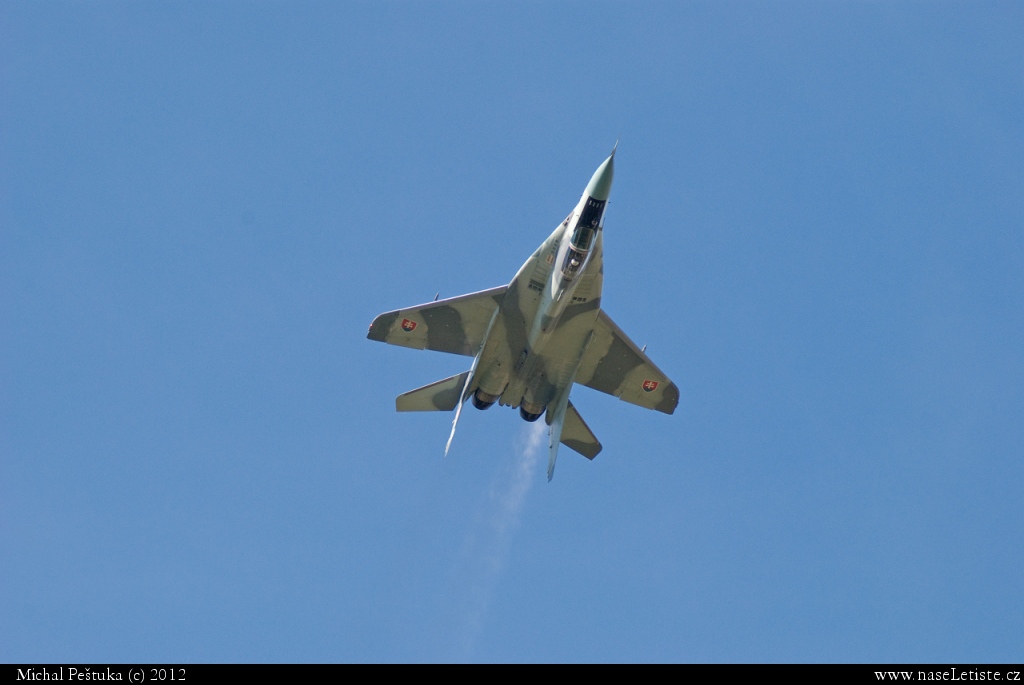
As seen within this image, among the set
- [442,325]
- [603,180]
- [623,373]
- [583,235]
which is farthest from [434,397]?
[603,180]

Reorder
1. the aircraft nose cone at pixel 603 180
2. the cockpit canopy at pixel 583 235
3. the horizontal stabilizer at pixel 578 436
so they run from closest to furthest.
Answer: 1. the aircraft nose cone at pixel 603 180
2. the cockpit canopy at pixel 583 235
3. the horizontal stabilizer at pixel 578 436

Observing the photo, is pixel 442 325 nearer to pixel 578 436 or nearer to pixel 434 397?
pixel 434 397

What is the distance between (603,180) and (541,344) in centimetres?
506

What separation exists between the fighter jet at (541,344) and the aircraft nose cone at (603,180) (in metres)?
0.97

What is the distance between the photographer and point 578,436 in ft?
95.7

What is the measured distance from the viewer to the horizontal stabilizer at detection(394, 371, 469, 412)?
27.9 meters

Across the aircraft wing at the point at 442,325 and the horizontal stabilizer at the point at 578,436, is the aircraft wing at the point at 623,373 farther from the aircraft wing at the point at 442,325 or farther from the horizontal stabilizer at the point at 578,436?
the aircraft wing at the point at 442,325

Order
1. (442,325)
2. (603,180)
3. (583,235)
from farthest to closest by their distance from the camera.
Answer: (442,325) < (583,235) < (603,180)

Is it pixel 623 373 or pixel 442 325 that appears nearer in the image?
pixel 442 325

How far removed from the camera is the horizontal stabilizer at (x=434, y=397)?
91.5ft

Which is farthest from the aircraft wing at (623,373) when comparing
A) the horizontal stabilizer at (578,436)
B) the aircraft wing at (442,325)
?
the aircraft wing at (442,325)
